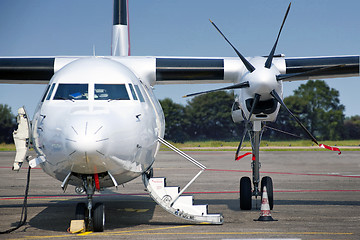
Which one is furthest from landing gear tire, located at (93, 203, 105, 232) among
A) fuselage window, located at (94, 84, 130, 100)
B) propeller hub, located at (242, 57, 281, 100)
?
propeller hub, located at (242, 57, 281, 100)

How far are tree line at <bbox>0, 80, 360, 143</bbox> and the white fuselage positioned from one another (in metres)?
50.5

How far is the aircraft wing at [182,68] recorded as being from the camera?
1266cm

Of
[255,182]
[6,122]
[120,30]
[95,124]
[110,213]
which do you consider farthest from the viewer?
[6,122]

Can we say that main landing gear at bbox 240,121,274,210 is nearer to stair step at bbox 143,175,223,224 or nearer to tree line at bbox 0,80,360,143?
stair step at bbox 143,175,223,224

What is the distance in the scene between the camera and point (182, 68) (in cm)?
1319

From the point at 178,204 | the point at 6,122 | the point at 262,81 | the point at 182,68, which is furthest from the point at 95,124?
the point at 6,122

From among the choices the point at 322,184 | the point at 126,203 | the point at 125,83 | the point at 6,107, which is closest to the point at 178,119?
the point at 6,107

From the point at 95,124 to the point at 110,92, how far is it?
120cm

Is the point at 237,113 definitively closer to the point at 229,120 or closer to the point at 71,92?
the point at 71,92

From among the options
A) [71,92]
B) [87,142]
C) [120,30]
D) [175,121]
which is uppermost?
[120,30]

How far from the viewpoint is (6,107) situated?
180 ft

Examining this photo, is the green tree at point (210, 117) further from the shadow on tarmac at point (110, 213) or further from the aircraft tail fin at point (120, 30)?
the shadow on tarmac at point (110, 213)

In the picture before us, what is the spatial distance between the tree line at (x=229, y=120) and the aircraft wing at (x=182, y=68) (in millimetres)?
46345

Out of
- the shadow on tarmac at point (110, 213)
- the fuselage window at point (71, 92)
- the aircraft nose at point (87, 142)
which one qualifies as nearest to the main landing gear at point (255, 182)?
the shadow on tarmac at point (110, 213)
